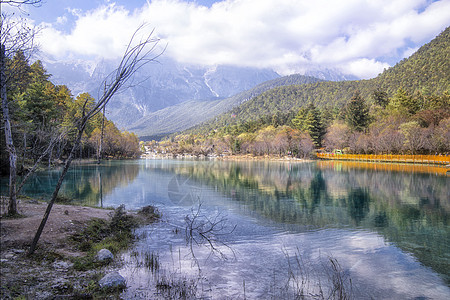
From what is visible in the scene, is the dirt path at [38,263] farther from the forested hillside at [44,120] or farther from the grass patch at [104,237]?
the forested hillside at [44,120]

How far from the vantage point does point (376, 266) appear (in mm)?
8516

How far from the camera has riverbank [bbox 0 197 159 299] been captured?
5441mm

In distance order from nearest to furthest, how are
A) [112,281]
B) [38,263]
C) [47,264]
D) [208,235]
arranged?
[112,281] < [38,263] < [47,264] < [208,235]

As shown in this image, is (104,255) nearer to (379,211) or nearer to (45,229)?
(45,229)

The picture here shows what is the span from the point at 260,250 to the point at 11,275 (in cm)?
686

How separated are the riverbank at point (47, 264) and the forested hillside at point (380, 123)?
62759mm

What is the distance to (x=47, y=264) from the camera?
265 inches

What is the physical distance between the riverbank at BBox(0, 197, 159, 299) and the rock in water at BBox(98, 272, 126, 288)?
0.14m

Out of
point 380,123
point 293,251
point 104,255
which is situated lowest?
point 293,251

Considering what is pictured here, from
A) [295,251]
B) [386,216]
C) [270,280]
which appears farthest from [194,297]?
[386,216]

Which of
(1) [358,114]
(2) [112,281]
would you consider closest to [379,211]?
(2) [112,281]

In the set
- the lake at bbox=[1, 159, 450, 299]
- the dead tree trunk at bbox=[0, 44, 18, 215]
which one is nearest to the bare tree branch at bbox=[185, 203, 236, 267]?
the lake at bbox=[1, 159, 450, 299]

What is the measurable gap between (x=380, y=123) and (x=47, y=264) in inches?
3150

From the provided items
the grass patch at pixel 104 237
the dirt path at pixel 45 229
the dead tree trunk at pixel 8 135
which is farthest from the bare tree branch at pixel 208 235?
the dead tree trunk at pixel 8 135
